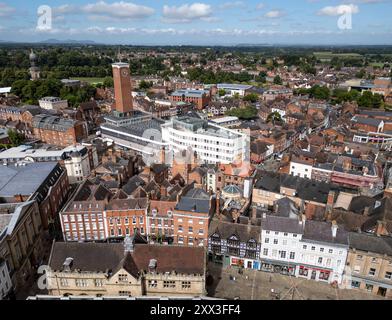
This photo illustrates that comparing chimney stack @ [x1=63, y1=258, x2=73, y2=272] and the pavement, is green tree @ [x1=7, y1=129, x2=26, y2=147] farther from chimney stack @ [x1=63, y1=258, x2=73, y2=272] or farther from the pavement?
the pavement

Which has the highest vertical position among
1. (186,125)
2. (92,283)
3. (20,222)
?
(186,125)

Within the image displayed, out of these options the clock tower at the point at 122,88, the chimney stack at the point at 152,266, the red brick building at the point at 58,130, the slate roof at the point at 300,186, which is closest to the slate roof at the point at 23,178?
the chimney stack at the point at 152,266

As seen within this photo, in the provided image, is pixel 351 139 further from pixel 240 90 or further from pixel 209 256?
pixel 240 90

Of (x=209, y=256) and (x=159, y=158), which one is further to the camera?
(x=159, y=158)

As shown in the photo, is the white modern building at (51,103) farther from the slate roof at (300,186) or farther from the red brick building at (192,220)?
the red brick building at (192,220)

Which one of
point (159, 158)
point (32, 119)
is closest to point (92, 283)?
point (159, 158)

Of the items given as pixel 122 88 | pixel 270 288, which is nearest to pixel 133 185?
pixel 270 288

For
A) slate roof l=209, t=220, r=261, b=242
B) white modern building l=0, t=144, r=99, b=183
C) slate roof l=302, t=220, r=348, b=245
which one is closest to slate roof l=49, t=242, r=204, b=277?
slate roof l=209, t=220, r=261, b=242
